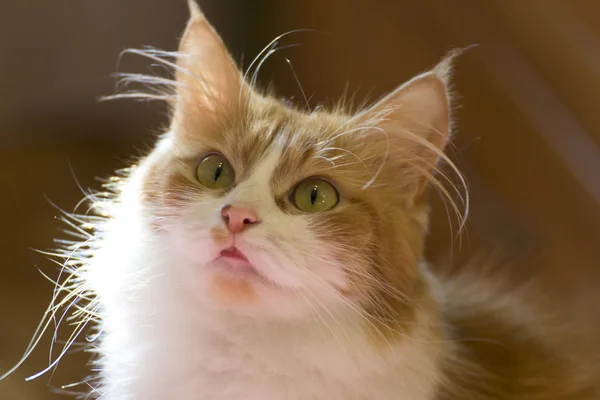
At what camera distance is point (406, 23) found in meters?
2.40

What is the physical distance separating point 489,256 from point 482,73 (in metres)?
0.71

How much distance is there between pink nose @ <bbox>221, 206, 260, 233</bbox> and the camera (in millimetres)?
938

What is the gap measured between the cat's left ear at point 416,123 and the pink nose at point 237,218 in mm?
336

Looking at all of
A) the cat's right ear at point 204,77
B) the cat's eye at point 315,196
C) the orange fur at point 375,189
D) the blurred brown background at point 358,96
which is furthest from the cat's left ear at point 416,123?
the blurred brown background at point 358,96

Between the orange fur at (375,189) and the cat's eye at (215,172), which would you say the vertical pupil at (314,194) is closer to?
the orange fur at (375,189)

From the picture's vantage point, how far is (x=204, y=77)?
1221mm

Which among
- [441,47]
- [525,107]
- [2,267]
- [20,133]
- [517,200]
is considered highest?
[441,47]

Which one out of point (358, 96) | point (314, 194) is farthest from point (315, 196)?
point (358, 96)

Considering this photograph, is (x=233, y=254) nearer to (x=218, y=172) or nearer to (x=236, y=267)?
(x=236, y=267)

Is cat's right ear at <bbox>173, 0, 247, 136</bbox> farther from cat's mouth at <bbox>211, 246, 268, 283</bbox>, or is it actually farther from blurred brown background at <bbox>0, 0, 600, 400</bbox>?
blurred brown background at <bbox>0, 0, 600, 400</bbox>

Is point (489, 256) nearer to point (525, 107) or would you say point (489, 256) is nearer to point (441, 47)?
point (525, 107)

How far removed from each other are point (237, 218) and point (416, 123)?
0.42 meters

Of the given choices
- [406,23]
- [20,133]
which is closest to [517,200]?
[406,23]

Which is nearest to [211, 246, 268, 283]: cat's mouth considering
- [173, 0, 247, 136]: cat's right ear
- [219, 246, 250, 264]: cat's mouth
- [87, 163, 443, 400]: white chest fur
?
[219, 246, 250, 264]: cat's mouth
